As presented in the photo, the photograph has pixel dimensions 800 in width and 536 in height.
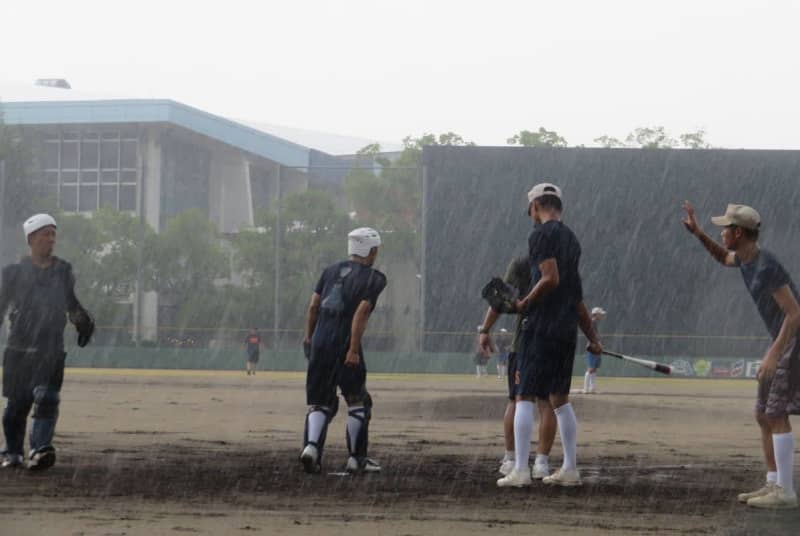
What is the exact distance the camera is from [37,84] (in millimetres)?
87312

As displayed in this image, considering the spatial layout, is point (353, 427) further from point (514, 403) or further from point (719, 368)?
point (719, 368)

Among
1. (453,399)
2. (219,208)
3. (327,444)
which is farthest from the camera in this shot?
(219,208)

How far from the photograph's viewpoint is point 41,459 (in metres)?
9.81

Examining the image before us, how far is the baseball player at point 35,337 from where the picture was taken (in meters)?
10.1

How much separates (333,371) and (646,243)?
144ft

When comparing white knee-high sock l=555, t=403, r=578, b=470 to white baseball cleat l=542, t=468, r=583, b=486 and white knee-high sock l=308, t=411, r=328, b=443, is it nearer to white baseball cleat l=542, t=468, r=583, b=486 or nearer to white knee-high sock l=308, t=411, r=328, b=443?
white baseball cleat l=542, t=468, r=583, b=486

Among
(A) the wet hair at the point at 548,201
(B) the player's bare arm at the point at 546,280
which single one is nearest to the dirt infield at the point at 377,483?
(B) the player's bare arm at the point at 546,280

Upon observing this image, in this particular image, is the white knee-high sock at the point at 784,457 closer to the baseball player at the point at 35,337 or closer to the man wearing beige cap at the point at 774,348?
the man wearing beige cap at the point at 774,348

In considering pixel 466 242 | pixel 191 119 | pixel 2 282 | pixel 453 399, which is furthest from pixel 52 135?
pixel 2 282

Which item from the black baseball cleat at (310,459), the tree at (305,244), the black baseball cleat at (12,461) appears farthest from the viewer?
the tree at (305,244)

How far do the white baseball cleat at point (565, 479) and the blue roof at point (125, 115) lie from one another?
5892cm

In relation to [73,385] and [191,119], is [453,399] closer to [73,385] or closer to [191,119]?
[73,385]

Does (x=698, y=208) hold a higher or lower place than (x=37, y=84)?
lower

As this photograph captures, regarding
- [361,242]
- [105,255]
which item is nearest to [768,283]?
[361,242]
